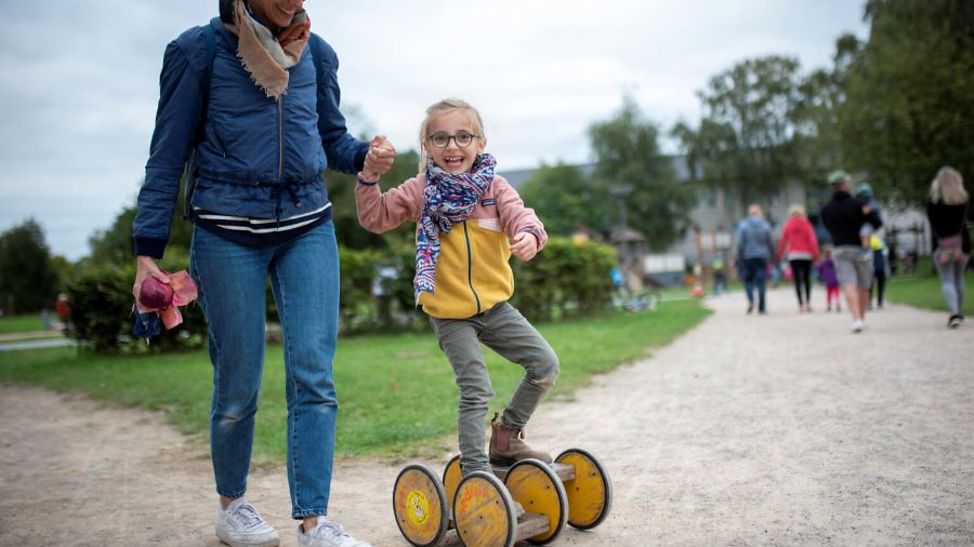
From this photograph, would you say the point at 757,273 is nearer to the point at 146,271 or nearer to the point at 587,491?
the point at 587,491

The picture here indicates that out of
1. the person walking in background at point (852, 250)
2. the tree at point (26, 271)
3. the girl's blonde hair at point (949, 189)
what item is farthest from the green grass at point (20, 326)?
the girl's blonde hair at point (949, 189)

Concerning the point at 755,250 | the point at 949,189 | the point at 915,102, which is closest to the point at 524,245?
the point at 949,189

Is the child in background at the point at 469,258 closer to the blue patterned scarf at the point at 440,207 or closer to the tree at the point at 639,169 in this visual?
the blue patterned scarf at the point at 440,207

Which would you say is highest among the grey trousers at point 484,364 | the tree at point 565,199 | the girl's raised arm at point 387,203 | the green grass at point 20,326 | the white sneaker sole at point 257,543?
the tree at point 565,199

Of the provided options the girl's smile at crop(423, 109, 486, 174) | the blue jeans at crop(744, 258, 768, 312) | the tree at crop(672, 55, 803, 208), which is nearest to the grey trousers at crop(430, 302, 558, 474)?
the girl's smile at crop(423, 109, 486, 174)

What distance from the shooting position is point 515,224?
3.31m

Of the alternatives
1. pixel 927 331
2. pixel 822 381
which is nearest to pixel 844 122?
pixel 927 331

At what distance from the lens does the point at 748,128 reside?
172 ft

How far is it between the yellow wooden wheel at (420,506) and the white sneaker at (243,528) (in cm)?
54

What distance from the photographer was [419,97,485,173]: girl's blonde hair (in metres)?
3.44

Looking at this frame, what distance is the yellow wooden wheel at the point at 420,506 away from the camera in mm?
3174

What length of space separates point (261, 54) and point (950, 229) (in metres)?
9.64

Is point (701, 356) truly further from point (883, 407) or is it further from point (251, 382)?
point (251, 382)

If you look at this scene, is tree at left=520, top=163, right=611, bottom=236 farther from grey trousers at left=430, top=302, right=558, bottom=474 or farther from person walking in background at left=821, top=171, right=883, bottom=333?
grey trousers at left=430, top=302, right=558, bottom=474
